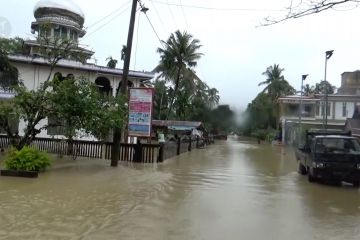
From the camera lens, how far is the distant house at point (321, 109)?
2250 inches

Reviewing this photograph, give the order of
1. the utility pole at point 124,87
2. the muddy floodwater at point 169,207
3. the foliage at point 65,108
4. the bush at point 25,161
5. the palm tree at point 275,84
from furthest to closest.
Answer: the palm tree at point 275,84 → the utility pole at point 124,87 → the foliage at point 65,108 → the bush at point 25,161 → the muddy floodwater at point 169,207

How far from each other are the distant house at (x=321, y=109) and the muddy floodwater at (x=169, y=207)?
42.3m

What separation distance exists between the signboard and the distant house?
124 ft

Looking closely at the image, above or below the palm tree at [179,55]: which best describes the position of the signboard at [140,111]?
below

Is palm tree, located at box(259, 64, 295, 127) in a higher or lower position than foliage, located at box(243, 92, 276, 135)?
higher

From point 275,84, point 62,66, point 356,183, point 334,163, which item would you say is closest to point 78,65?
point 62,66

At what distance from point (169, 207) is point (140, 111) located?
1007 cm

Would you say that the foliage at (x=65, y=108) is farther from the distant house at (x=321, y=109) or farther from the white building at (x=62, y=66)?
the distant house at (x=321, y=109)

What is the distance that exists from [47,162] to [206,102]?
56.5 m

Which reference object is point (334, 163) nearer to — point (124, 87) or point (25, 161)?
point (124, 87)

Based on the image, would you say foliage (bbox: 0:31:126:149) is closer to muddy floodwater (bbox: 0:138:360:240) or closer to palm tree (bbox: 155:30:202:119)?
muddy floodwater (bbox: 0:138:360:240)

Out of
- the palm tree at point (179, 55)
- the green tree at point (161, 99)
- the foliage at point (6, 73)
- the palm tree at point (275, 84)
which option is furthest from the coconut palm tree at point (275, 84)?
the foliage at point (6, 73)

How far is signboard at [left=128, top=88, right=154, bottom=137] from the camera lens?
19.5 m

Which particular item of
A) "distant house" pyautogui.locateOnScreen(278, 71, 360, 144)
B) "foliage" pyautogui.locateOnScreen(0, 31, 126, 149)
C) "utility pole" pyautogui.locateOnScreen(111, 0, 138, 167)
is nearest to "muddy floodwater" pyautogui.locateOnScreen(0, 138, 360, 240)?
"foliage" pyautogui.locateOnScreen(0, 31, 126, 149)
